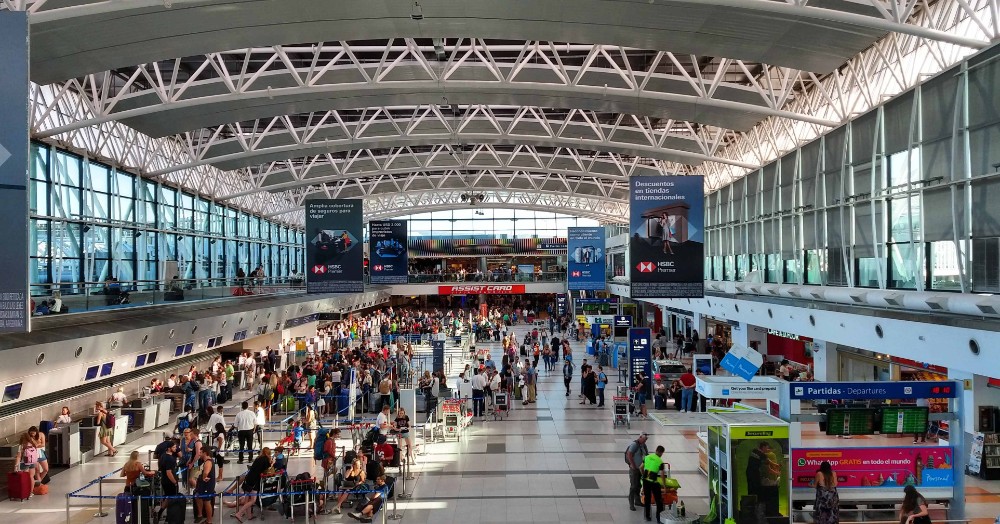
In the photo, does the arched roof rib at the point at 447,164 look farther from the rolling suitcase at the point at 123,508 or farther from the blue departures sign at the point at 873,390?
the blue departures sign at the point at 873,390

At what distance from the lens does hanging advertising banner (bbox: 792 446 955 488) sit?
38.2 feet

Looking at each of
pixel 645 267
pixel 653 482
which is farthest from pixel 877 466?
pixel 645 267

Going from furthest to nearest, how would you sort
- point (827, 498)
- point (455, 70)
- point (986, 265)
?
point (455, 70), point (986, 265), point (827, 498)

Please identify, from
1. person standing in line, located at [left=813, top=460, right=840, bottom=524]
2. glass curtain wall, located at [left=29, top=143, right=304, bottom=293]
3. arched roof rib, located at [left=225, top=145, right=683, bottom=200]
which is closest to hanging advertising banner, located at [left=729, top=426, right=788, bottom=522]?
person standing in line, located at [left=813, top=460, right=840, bottom=524]

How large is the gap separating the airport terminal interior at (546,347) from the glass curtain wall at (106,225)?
151 mm

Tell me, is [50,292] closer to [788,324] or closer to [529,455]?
[529,455]

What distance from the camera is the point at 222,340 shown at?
968 inches

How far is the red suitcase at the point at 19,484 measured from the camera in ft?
42.4

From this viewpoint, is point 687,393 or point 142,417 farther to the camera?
point 687,393

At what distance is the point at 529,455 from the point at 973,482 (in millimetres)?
8426

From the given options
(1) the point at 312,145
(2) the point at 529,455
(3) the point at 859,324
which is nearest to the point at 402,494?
(2) the point at 529,455

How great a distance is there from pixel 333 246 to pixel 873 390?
1599 cm

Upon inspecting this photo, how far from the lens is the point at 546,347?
31375mm

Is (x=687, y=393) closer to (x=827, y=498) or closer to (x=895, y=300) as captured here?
(x=895, y=300)
